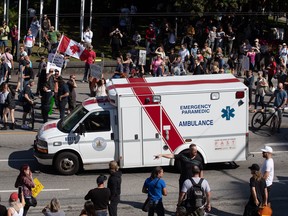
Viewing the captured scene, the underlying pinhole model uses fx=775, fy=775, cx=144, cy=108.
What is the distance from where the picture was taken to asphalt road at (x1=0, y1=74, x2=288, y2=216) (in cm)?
1806

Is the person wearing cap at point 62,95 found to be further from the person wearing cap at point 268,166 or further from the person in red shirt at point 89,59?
the person wearing cap at point 268,166

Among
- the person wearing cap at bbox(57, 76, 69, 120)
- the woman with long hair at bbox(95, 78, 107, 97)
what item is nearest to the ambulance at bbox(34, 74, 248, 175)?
the person wearing cap at bbox(57, 76, 69, 120)

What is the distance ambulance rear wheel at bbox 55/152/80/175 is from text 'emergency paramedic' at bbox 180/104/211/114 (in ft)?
10.1

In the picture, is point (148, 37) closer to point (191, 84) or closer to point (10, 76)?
point (10, 76)

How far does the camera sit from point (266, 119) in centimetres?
2491

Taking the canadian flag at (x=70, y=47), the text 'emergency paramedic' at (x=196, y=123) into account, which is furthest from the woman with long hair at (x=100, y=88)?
the text 'emergency paramedic' at (x=196, y=123)

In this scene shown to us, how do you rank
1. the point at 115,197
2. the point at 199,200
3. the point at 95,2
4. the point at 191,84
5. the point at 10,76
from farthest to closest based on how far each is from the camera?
the point at 95,2, the point at 10,76, the point at 191,84, the point at 115,197, the point at 199,200

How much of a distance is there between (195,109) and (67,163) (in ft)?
11.8

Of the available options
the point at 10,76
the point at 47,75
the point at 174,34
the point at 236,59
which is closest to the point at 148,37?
the point at 174,34

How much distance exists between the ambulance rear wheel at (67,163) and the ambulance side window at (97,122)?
0.80 metres

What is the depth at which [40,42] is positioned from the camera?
119 ft

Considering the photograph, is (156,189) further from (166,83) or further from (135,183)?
(166,83)

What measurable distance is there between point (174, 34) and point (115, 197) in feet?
71.0

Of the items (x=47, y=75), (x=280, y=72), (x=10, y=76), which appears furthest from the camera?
(x=10, y=76)
